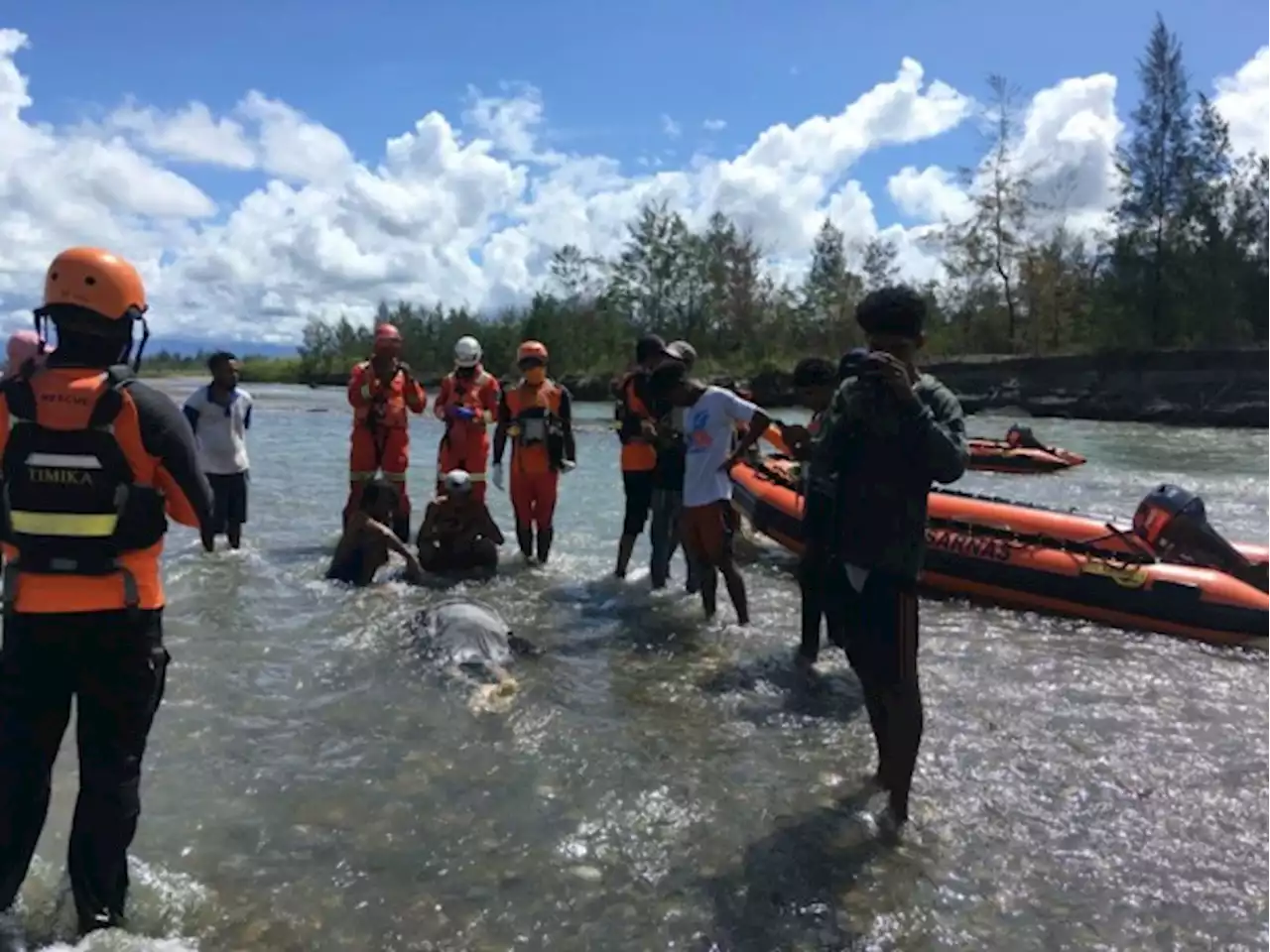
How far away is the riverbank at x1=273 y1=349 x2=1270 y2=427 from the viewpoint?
31078 millimetres

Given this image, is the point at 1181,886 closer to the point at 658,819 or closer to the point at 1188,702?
the point at 658,819

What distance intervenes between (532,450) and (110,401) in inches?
233

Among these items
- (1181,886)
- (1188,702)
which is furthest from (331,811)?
(1188,702)

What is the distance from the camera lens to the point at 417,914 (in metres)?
3.37

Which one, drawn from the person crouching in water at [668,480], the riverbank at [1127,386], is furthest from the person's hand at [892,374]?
the riverbank at [1127,386]

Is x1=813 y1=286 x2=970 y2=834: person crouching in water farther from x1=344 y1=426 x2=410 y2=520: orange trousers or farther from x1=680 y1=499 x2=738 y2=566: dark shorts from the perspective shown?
x1=344 y1=426 x2=410 y2=520: orange trousers

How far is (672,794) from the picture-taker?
432cm

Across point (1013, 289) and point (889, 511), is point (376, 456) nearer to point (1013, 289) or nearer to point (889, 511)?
point (889, 511)

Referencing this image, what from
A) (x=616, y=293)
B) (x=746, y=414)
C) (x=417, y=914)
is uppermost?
(x=616, y=293)

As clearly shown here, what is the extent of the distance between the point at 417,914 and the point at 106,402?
176 centimetres

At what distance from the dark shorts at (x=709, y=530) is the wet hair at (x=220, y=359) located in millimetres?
4178

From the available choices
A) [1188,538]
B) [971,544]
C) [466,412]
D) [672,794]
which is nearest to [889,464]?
[672,794]


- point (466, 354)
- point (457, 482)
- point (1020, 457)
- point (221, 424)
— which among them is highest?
point (466, 354)

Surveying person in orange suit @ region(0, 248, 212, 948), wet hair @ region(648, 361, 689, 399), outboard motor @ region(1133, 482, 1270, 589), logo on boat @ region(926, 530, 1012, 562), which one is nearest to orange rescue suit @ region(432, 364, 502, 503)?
wet hair @ region(648, 361, 689, 399)
